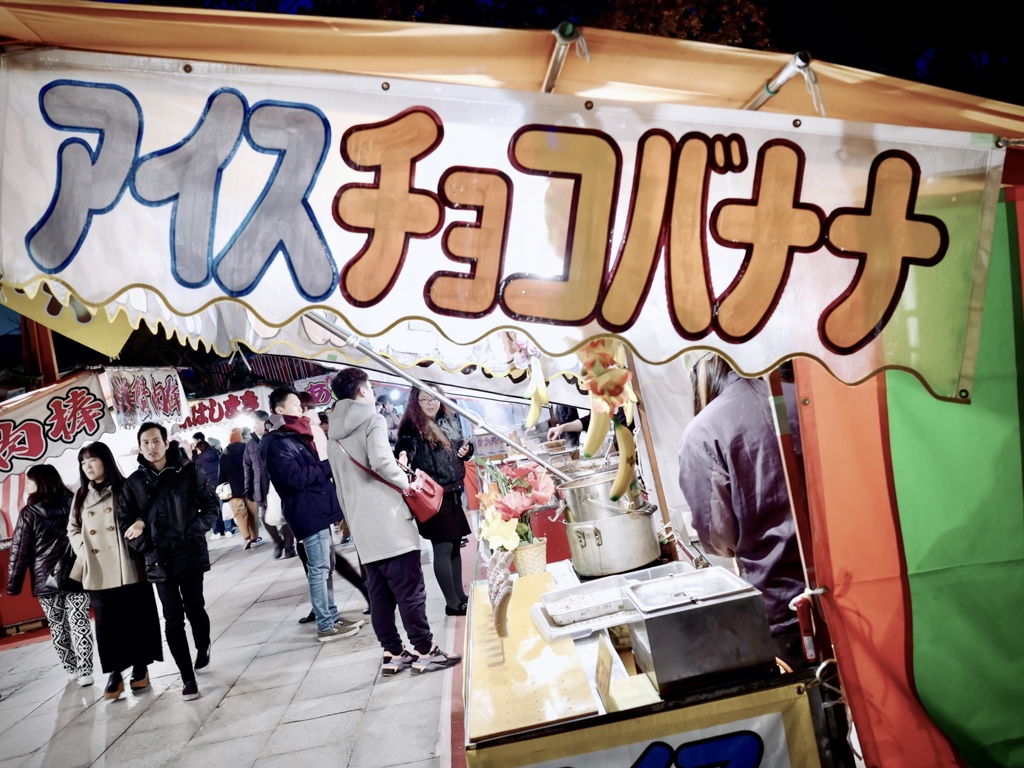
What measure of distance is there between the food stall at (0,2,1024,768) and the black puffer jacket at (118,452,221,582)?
15.3ft

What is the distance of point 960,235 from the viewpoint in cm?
208

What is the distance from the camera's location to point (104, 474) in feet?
20.5

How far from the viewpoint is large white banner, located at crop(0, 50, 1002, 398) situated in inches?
71.4

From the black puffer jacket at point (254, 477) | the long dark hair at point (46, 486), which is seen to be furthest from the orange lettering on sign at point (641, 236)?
the black puffer jacket at point (254, 477)

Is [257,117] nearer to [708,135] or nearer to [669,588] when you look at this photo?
[708,135]

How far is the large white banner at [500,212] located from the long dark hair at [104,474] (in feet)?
16.9

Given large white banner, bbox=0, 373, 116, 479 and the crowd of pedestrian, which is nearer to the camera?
the crowd of pedestrian

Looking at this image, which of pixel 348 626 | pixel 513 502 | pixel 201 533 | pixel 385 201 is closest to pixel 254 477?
pixel 348 626

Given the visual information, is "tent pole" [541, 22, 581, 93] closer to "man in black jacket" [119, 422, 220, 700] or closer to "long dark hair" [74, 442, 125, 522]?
"man in black jacket" [119, 422, 220, 700]

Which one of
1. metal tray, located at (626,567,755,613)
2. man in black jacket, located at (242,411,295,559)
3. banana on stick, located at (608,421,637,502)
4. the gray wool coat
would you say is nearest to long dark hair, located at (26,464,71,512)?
man in black jacket, located at (242,411,295,559)

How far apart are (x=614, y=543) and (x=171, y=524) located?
4.50 meters

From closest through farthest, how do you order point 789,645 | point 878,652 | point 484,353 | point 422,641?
point 878,652, point 789,645, point 484,353, point 422,641

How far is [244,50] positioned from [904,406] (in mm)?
2401

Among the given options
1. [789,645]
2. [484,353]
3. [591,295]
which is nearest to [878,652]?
[789,645]
